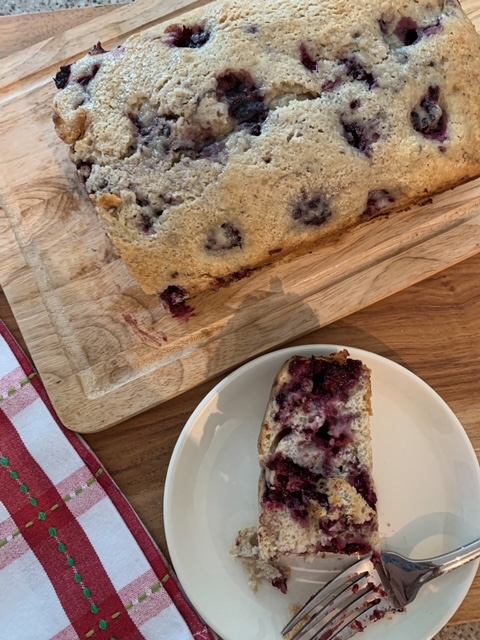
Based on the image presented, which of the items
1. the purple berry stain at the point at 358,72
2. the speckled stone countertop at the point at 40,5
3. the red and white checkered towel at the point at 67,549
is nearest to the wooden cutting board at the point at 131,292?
the red and white checkered towel at the point at 67,549

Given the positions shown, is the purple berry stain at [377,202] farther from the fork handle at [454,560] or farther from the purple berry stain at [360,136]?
the fork handle at [454,560]

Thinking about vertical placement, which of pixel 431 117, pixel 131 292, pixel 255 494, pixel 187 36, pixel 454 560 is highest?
pixel 187 36

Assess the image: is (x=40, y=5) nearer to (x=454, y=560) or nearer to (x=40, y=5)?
(x=40, y=5)

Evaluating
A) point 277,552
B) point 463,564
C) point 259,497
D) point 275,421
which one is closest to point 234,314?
point 275,421

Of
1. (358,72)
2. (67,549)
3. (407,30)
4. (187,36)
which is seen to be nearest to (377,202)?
(358,72)

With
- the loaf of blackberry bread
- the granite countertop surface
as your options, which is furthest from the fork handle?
the granite countertop surface

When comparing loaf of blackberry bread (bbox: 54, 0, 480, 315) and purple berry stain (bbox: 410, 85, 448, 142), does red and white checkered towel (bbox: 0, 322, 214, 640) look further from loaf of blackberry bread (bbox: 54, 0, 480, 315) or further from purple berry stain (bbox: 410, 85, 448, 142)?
purple berry stain (bbox: 410, 85, 448, 142)
